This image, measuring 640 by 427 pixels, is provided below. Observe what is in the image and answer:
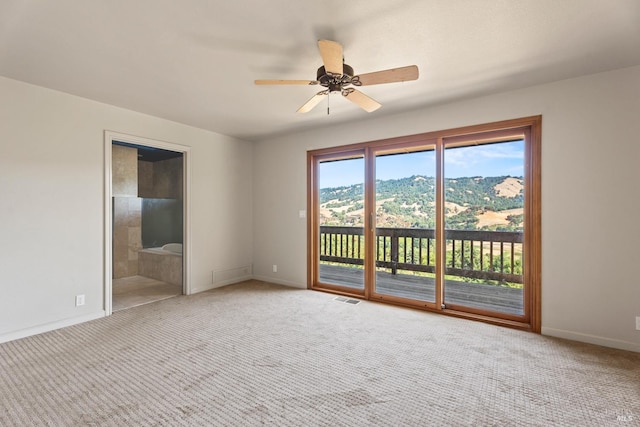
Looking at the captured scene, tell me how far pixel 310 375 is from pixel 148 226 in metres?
5.06

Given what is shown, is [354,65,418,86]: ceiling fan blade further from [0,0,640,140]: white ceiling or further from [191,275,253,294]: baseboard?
[191,275,253,294]: baseboard

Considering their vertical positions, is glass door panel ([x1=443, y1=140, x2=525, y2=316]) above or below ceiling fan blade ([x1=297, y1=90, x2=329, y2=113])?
below

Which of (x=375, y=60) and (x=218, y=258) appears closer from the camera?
(x=375, y=60)

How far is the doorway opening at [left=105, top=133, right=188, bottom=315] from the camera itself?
13.8 feet

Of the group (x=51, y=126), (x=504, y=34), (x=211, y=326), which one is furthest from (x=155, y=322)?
(x=504, y=34)

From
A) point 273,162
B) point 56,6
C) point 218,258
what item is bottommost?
point 218,258

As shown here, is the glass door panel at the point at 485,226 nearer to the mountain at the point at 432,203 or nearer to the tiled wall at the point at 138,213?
the mountain at the point at 432,203

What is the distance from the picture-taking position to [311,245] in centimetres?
465

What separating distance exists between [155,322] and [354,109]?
3344mm

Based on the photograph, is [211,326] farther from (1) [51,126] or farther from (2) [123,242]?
(2) [123,242]

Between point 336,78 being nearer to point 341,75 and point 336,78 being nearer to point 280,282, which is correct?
point 341,75

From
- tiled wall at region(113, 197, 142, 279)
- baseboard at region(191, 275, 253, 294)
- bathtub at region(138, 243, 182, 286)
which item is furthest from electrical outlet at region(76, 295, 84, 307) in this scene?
tiled wall at region(113, 197, 142, 279)

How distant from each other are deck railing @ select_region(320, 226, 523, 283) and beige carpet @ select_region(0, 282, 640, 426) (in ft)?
2.13

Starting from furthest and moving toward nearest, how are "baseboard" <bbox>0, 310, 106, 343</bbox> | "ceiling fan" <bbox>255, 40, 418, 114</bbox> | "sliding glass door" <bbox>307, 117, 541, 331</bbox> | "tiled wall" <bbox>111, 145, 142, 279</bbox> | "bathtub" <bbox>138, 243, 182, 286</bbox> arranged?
"tiled wall" <bbox>111, 145, 142, 279</bbox>
"bathtub" <bbox>138, 243, 182, 286</bbox>
"sliding glass door" <bbox>307, 117, 541, 331</bbox>
"baseboard" <bbox>0, 310, 106, 343</bbox>
"ceiling fan" <bbox>255, 40, 418, 114</bbox>
